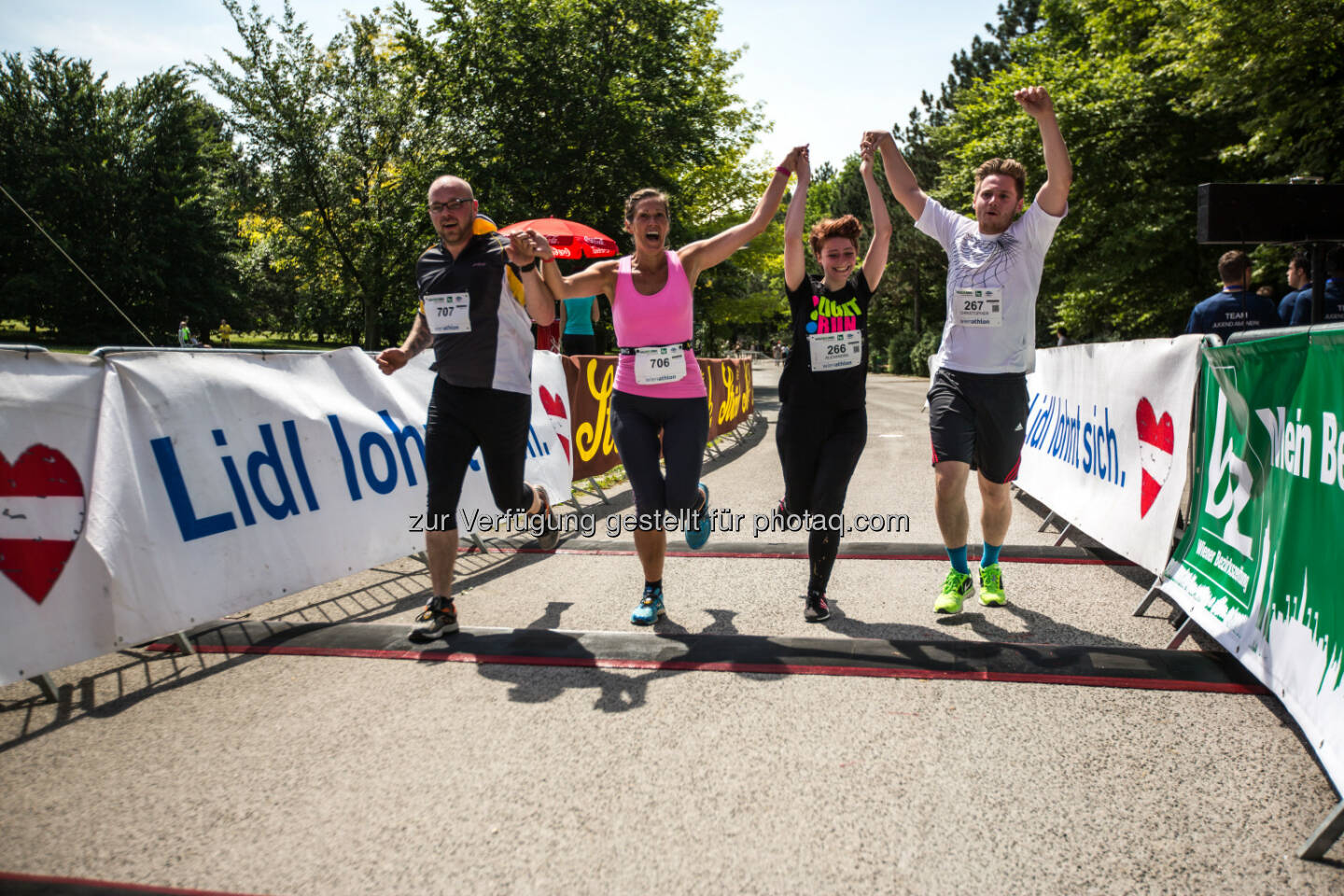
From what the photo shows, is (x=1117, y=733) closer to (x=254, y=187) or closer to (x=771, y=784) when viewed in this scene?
(x=771, y=784)

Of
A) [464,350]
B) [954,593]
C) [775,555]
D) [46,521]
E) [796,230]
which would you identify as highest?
[796,230]

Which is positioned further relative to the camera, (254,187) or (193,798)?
(254,187)

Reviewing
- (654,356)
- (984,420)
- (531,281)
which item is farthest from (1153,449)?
(531,281)

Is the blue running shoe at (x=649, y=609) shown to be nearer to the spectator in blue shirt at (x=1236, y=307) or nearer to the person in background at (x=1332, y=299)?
the spectator in blue shirt at (x=1236, y=307)

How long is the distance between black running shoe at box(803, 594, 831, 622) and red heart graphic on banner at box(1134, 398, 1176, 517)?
202 centimetres

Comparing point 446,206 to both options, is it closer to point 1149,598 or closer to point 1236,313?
point 1149,598

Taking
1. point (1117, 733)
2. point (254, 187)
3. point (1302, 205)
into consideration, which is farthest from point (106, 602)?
point (254, 187)

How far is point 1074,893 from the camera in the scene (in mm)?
2090

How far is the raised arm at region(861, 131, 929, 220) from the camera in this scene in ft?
14.6

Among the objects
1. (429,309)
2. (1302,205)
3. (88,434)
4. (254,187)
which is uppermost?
(254,187)

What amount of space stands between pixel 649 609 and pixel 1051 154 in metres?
2.99

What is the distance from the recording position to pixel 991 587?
4.66 m

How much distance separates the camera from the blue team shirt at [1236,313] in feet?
25.4

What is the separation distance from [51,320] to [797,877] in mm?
46481
